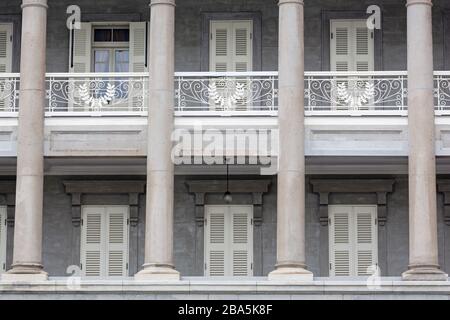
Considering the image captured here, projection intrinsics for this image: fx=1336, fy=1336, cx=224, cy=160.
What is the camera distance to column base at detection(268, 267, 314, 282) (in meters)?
28.0

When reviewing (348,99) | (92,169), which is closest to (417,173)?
(348,99)

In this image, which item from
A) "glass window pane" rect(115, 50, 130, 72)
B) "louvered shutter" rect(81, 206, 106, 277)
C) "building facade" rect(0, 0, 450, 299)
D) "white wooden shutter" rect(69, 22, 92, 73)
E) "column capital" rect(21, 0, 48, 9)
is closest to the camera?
"building facade" rect(0, 0, 450, 299)

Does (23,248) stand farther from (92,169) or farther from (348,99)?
(348,99)

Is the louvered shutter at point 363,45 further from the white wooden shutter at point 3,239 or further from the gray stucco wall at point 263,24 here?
the white wooden shutter at point 3,239

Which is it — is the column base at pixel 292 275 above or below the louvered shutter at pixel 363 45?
below

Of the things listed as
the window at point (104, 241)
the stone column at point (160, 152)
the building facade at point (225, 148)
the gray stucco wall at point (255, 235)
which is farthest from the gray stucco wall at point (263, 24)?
the window at point (104, 241)

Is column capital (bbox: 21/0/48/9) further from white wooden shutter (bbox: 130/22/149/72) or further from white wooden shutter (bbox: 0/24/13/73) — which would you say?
white wooden shutter (bbox: 130/22/149/72)

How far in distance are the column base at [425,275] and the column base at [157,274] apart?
4.85 m

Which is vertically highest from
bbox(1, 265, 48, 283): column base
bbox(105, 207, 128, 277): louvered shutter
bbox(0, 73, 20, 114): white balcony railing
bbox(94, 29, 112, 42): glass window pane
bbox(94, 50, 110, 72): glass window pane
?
bbox(94, 29, 112, 42): glass window pane

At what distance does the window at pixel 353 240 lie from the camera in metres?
31.3

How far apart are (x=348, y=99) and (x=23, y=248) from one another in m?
7.84

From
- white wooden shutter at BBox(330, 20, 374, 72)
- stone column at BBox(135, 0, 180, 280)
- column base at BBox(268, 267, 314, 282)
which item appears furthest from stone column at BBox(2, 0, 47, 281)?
white wooden shutter at BBox(330, 20, 374, 72)

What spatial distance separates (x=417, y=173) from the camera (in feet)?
93.1

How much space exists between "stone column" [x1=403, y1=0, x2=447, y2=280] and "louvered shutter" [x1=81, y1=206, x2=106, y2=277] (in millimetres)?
7614
